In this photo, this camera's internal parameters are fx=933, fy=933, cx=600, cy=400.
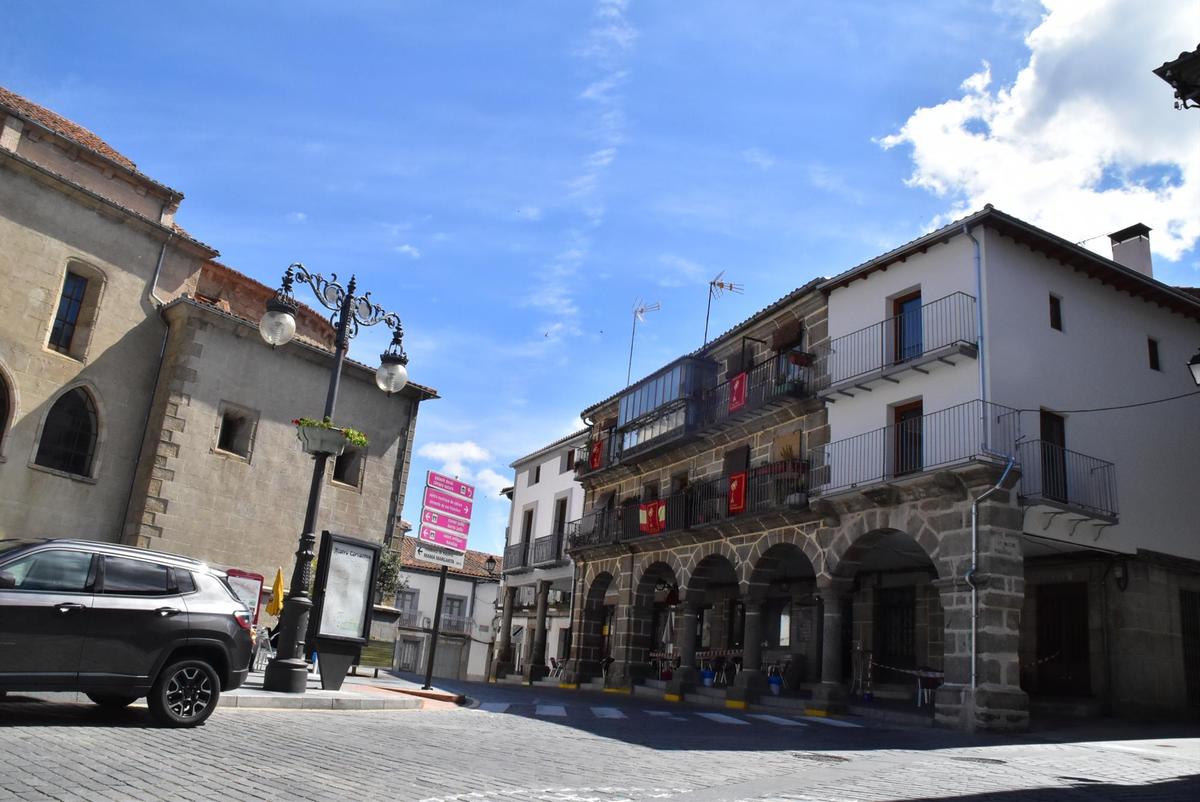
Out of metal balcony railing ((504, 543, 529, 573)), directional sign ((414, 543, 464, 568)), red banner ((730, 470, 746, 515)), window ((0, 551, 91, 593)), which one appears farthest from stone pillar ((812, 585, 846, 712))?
metal balcony railing ((504, 543, 529, 573))

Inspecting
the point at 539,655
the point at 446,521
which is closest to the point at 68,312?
the point at 446,521

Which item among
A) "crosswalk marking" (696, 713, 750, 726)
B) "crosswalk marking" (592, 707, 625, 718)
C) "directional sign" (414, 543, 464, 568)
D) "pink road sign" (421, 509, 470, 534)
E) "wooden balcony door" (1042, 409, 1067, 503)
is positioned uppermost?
"wooden balcony door" (1042, 409, 1067, 503)

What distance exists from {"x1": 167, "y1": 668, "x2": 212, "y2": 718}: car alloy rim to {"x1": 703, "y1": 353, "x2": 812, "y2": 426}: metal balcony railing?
15.8m

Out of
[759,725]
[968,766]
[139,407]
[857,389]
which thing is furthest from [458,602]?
[968,766]

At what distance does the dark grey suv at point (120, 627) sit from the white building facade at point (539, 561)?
81.3ft

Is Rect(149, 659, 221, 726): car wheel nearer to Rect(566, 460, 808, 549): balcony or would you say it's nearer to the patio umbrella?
the patio umbrella

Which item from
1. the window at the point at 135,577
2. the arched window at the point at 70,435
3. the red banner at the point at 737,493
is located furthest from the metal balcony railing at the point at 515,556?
the window at the point at 135,577

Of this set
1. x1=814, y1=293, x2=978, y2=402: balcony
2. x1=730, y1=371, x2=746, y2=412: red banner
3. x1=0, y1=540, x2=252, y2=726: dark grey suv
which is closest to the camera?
x1=0, y1=540, x2=252, y2=726: dark grey suv

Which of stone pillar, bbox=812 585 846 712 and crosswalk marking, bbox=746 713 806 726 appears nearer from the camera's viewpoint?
crosswalk marking, bbox=746 713 806 726

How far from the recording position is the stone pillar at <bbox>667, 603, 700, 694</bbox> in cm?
2361

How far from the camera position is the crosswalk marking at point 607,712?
14.9 m

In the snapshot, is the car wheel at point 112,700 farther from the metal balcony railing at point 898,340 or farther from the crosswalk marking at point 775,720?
the metal balcony railing at point 898,340

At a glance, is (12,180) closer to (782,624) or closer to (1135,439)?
(782,624)

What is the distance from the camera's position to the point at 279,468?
23062 mm
